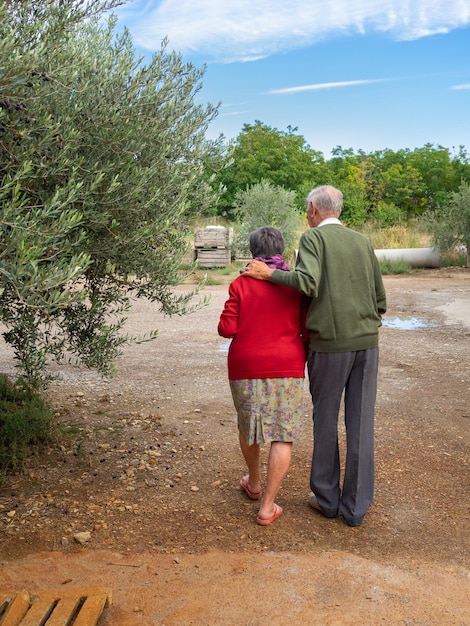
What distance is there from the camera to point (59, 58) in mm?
3834

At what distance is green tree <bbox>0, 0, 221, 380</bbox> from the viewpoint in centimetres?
346

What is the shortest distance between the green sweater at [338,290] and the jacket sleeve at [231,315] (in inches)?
15.6

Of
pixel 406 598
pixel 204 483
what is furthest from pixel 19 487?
pixel 406 598

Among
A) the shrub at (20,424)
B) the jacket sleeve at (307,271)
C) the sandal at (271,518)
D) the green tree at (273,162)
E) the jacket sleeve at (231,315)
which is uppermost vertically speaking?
the green tree at (273,162)

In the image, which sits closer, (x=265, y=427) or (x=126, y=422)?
(x=265, y=427)

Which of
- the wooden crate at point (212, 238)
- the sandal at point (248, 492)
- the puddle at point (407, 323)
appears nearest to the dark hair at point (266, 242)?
the sandal at point (248, 492)

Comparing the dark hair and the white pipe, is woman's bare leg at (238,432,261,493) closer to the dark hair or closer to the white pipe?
the dark hair

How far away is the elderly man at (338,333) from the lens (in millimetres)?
4344

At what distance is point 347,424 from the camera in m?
4.62

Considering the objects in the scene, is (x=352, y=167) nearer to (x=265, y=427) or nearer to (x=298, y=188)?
(x=298, y=188)

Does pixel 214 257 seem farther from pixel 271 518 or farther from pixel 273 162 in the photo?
pixel 273 162

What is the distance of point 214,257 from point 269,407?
63.9 ft

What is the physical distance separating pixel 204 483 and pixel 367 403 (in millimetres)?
1636

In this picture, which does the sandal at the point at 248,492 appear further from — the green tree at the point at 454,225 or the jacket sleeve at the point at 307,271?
the green tree at the point at 454,225
